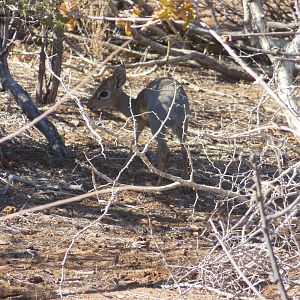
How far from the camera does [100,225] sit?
6.09 meters

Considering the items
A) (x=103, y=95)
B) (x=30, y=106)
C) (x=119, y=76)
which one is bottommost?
(x=103, y=95)

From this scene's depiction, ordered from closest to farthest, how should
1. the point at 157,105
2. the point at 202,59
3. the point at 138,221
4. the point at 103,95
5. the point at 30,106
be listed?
the point at 138,221 < the point at 30,106 < the point at 157,105 < the point at 103,95 < the point at 202,59

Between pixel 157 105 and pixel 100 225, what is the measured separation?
5.72 ft

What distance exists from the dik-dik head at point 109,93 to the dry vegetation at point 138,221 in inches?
12.3

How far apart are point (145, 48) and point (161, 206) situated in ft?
15.3

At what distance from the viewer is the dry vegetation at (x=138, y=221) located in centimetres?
445

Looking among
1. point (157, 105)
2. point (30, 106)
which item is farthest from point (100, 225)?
point (157, 105)

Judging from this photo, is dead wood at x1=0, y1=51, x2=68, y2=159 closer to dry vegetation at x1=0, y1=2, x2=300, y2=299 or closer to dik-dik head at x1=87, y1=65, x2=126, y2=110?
dry vegetation at x1=0, y1=2, x2=300, y2=299

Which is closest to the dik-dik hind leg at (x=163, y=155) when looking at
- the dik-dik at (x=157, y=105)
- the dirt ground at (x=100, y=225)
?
the dik-dik at (x=157, y=105)

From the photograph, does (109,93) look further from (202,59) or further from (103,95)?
(202,59)

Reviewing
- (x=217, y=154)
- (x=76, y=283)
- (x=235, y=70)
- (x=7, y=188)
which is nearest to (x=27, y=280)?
(x=76, y=283)

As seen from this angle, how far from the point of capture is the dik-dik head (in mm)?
8320

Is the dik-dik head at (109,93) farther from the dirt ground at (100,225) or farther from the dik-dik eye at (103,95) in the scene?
the dirt ground at (100,225)

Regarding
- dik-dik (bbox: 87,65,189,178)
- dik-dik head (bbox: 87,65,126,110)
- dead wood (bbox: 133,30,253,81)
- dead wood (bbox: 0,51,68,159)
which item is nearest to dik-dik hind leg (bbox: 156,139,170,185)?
dik-dik (bbox: 87,65,189,178)
